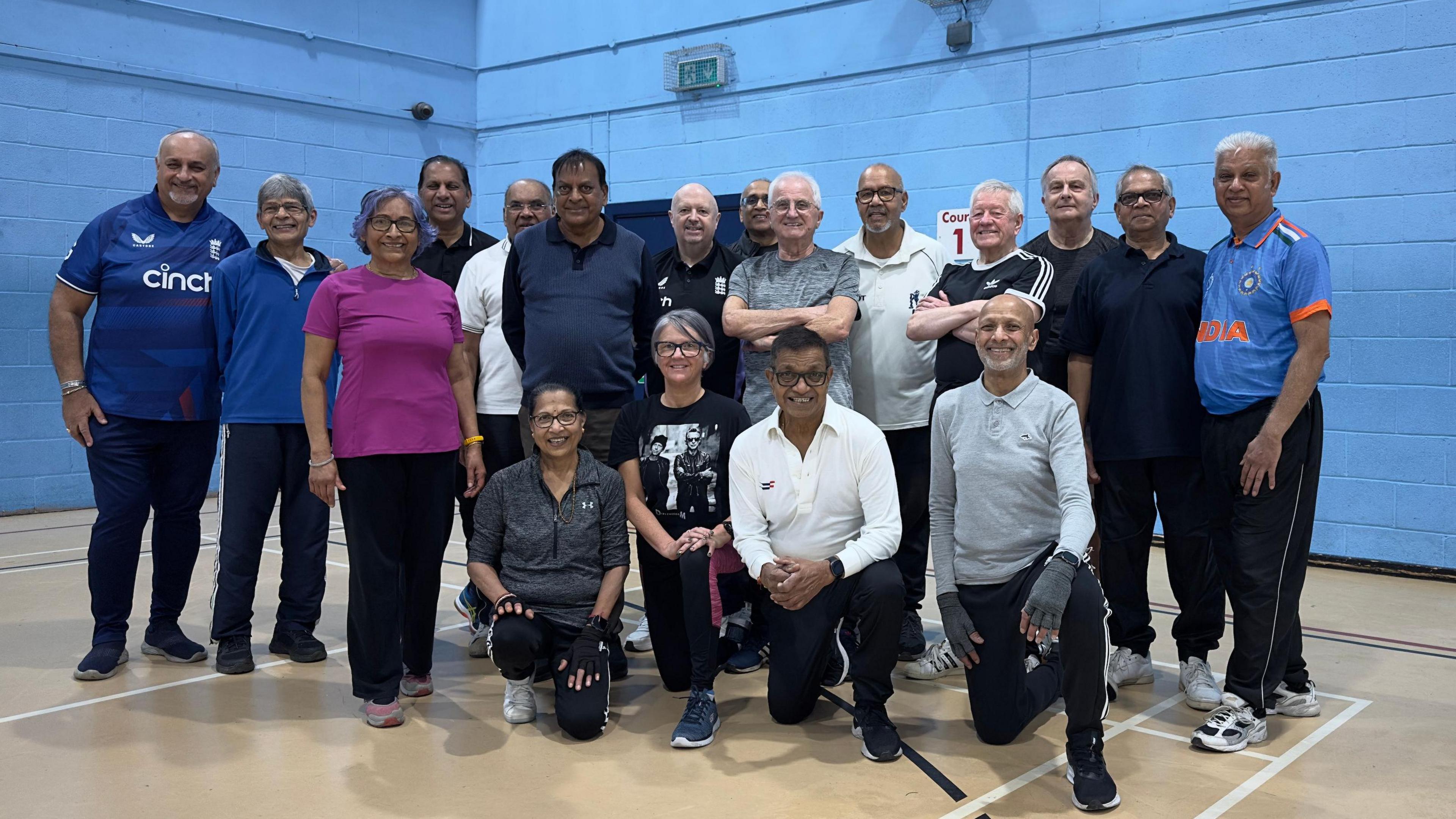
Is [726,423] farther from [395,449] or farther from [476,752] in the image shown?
[476,752]

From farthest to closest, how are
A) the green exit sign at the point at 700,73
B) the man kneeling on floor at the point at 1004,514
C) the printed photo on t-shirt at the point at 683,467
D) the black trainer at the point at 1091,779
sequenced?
the green exit sign at the point at 700,73
the printed photo on t-shirt at the point at 683,467
the man kneeling on floor at the point at 1004,514
the black trainer at the point at 1091,779

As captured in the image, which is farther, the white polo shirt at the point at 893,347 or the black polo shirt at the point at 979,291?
the white polo shirt at the point at 893,347

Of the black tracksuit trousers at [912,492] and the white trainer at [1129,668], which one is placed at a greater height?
the black tracksuit trousers at [912,492]

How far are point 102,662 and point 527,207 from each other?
217cm

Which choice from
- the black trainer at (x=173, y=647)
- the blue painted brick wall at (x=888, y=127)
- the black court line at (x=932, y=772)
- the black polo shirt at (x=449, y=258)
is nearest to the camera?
the black court line at (x=932, y=772)

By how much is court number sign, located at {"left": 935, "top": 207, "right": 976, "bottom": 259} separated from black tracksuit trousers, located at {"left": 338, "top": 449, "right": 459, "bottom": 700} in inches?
149

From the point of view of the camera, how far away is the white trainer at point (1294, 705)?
3.27 m

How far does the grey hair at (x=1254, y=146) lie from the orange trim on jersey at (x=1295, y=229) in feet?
0.43

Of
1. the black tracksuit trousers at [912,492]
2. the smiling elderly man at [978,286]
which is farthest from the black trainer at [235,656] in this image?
the smiling elderly man at [978,286]

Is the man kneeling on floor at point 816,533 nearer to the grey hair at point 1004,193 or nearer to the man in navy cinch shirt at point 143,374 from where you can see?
the grey hair at point 1004,193

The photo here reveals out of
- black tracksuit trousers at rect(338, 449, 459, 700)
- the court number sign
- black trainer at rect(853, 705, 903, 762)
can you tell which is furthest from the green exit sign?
black trainer at rect(853, 705, 903, 762)

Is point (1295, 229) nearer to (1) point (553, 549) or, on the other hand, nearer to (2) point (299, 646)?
(1) point (553, 549)

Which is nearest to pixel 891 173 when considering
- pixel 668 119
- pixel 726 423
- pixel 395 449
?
pixel 726 423

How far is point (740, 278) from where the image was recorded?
3777 mm
